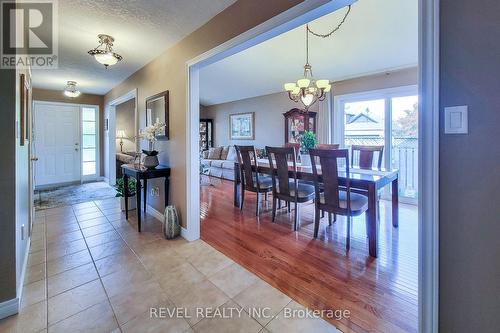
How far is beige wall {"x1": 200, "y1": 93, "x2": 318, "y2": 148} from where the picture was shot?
6.21 m

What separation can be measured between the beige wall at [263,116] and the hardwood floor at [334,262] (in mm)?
3128

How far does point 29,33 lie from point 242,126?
5.28 metres

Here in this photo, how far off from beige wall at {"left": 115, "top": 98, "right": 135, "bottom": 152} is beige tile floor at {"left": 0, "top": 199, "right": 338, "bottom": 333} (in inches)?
183

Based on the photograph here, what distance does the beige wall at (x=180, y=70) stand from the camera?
1.97 meters

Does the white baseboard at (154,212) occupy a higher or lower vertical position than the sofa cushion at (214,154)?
lower

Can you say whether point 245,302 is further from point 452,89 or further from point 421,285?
point 452,89

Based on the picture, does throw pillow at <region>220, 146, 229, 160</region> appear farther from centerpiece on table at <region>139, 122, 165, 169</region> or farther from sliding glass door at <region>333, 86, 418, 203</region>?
centerpiece on table at <region>139, 122, 165, 169</region>

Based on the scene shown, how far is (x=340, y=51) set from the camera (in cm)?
388

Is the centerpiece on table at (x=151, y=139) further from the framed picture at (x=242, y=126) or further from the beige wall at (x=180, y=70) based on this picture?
the framed picture at (x=242, y=126)

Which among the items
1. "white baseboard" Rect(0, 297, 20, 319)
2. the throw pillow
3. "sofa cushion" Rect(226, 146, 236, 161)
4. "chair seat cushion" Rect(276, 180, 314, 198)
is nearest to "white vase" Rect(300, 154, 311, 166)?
"chair seat cushion" Rect(276, 180, 314, 198)

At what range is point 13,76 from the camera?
5.41 ft

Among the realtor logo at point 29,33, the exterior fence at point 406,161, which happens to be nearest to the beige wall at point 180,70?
the realtor logo at point 29,33

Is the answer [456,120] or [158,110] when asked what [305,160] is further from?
[456,120]

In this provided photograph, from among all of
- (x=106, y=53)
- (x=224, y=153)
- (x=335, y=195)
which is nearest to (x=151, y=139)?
(x=106, y=53)
